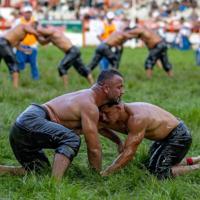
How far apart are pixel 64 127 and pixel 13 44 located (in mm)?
8309

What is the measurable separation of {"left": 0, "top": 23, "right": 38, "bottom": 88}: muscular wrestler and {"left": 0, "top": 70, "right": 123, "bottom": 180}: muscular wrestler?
7.38 metres

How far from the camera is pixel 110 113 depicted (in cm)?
621

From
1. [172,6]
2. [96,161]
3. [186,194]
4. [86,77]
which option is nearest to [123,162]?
[96,161]

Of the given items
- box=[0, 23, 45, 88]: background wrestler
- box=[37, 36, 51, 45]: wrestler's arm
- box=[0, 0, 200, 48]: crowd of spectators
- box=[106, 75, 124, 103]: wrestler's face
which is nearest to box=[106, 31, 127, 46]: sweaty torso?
box=[37, 36, 51, 45]: wrestler's arm

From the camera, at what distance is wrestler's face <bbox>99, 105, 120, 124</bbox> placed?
20.3 feet

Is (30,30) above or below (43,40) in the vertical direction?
above

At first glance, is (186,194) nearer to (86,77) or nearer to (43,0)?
(86,77)

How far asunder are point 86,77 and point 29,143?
27.1ft

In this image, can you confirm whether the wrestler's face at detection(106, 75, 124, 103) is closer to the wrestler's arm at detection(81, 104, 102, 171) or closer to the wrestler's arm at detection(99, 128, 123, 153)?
the wrestler's arm at detection(81, 104, 102, 171)

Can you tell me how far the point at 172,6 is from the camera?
35.5 m

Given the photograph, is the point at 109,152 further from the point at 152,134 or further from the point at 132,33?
the point at 132,33

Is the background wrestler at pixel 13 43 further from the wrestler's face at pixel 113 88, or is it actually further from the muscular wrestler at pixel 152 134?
the wrestler's face at pixel 113 88

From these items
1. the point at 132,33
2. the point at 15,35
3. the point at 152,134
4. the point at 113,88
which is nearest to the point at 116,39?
the point at 132,33

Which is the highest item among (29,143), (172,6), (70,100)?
(70,100)
